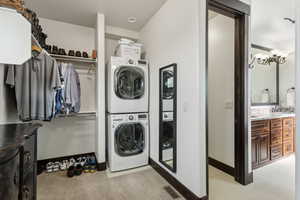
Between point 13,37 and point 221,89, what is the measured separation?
2587mm

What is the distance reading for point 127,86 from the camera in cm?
254

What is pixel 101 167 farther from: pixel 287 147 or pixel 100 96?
pixel 287 147

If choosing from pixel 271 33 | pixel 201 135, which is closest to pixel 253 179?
pixel 201 135

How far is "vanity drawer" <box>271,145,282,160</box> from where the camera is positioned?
2.63m

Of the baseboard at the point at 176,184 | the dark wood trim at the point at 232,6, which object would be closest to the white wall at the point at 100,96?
the baseboard at the point at 176,184

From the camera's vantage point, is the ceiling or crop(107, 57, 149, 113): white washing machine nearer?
the ceiling

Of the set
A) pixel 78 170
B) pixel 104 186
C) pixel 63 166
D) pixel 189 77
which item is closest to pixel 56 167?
pixel 63 166

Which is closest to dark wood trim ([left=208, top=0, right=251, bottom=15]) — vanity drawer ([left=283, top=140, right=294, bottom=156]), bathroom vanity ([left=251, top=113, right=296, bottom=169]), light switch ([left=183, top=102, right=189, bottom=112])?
light switch ([left=183, top=102, right=189, bottom=112])

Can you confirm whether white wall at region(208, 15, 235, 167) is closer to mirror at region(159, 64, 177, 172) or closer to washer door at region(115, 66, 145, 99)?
mirror at region(159, 64, 177, 172)

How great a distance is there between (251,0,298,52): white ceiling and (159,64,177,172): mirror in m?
1.61

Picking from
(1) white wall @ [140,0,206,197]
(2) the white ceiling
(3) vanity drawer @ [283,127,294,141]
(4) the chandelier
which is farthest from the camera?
(4) the chandelier

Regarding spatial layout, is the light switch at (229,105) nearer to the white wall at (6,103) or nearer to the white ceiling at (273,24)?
the white ceiling at (273,24)

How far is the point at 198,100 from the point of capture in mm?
1580

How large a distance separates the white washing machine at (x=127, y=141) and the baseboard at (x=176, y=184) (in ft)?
0.97
